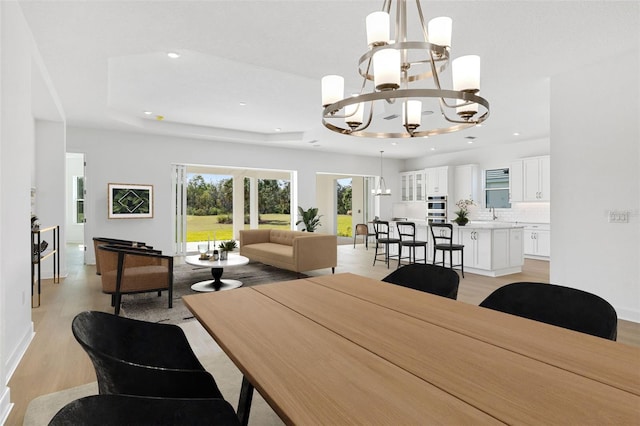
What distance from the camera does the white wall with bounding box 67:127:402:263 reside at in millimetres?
7059

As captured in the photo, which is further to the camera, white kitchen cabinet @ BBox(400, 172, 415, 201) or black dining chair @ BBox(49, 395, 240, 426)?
white kitchen cabinet @ BBox(400, 172, 415, 201)

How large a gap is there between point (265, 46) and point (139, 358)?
9.27 feet

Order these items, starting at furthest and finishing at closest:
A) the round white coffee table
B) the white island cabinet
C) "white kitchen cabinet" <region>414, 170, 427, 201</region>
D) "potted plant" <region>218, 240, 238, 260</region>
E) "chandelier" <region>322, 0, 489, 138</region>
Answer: "white kitchen cabinet" <region>414, 170, 427, 201</region> < the white island cabinet < "potted plant" <region>218, 240, 238, 260</region> < the round white coffee table < "chandelier" <region>322, 0, 489, 138</region>

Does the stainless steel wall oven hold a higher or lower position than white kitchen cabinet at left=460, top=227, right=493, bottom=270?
higher

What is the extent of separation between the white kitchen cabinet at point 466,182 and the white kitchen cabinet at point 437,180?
0.89 ft

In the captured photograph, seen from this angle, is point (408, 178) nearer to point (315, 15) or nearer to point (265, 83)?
point (265, 83)

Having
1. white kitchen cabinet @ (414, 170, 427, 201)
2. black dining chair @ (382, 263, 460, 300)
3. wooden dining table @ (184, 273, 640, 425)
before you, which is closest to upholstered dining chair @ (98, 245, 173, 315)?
wooden dining table @ (184, 273, 640, 425)

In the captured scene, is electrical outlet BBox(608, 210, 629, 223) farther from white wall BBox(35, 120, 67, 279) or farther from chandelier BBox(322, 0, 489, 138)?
white wall BBox(35, 120, 67, 279)

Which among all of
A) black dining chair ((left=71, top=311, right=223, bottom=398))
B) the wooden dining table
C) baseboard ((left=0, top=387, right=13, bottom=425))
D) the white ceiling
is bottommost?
baseboard ((left=0, top=387, right=13, bottom=425))

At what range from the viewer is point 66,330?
3.30 m

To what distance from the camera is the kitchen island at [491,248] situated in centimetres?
591

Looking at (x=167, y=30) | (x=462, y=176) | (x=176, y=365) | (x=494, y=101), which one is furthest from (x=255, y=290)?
(x=462, y=176)

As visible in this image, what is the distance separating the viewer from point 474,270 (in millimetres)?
6223

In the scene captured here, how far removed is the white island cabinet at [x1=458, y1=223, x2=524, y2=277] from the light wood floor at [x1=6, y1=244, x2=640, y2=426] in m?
0.21
